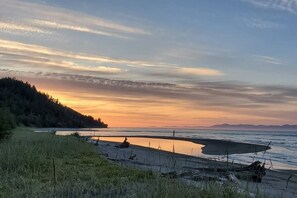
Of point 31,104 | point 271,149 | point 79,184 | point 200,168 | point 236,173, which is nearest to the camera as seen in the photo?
point 79,184

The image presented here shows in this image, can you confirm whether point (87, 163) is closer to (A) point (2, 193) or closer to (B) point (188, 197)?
(A) point (2, 193)

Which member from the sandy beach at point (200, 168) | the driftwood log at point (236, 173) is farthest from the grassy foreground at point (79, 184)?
the driftwood log at point (236, 173)

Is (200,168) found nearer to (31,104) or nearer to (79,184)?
(79,184)

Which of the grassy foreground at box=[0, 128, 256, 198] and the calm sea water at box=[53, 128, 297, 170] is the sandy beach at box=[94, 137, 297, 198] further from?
the calm sea water at box=[53, 128, 297, 170]

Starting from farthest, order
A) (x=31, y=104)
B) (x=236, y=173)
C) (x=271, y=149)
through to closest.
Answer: (x=31, y=104)
(x=271, y=149)
(x=236, y=173)

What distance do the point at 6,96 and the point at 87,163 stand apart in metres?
147

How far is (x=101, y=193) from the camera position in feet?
33.8

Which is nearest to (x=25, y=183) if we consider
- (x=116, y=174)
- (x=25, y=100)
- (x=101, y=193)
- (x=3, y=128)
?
(x=101, y=193)

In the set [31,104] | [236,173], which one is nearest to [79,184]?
[236,173]

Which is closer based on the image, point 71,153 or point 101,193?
point 101,193

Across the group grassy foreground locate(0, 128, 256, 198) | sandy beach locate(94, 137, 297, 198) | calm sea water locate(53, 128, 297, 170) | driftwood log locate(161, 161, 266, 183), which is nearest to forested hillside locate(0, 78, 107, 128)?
calm sea water locate(53, 128, 297, 170)

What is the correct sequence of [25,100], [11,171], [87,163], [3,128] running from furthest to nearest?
[25,100] < [3,128] < [87,163] < [11,171]

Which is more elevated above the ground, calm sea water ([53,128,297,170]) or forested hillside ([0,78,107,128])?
forested hillside ([0,78,107,128])

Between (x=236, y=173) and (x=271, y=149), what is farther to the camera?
(x=271, y=149)
